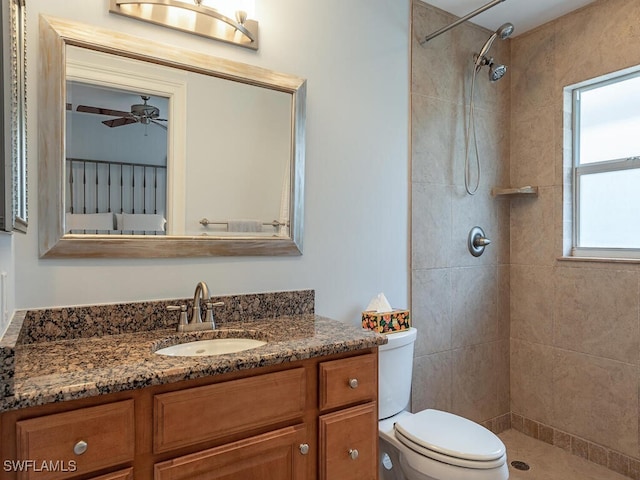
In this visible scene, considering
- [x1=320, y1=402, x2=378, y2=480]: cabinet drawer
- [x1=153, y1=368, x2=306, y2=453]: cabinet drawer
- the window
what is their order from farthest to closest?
the window → [x1=320, y1=402, x2=378, y2=480]: cabinet drawer → [x1=153, y1=368, x2=306, y2=453]: cabinet drawer

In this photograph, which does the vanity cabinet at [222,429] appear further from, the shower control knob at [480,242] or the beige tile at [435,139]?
the shower control knob at [480,242]

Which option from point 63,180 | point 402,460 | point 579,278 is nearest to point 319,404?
point 402,460

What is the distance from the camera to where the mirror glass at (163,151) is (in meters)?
1.41

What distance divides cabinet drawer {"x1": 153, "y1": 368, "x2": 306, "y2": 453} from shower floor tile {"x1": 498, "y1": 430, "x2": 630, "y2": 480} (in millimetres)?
1612

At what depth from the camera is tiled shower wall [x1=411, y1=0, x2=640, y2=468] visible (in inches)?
87.9

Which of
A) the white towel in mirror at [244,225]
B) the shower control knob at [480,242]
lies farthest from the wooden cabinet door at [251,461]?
the shower control knob at [480,242]

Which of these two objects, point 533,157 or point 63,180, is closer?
point 63,180

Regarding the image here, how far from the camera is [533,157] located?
260 centimetres

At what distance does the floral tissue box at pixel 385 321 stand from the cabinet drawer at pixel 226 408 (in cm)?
66

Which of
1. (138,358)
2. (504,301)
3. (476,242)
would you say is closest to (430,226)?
(476,242)

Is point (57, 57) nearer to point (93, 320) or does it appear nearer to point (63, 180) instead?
point (63, 180)

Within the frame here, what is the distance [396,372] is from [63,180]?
1.54 meters

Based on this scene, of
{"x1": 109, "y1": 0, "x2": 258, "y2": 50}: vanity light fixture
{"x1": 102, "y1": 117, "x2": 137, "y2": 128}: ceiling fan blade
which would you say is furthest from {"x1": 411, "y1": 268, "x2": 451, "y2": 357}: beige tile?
{"x1": 102, "y1": 117, "x2": 137, "y2": 128}: ceiling fan blade

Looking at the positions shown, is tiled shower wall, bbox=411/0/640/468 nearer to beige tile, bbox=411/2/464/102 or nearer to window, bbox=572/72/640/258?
beige tile, bbox=411/2/464/102
